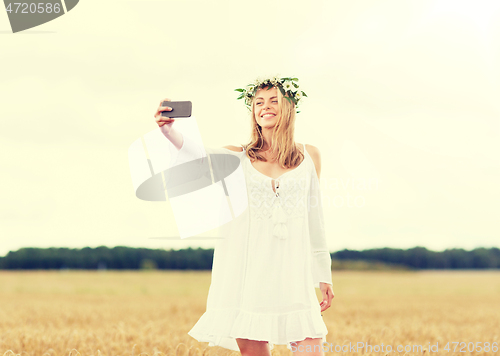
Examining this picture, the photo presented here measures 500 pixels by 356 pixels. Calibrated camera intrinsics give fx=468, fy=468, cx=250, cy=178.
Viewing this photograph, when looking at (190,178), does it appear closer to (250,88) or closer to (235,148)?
(235,148)

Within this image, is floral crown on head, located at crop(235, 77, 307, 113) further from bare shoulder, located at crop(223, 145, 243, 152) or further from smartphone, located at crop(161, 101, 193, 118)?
smartphone, located at crop(161, 101, 193, 118)

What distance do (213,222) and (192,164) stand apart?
461 mm

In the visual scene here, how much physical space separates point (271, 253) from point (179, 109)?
1175 mm

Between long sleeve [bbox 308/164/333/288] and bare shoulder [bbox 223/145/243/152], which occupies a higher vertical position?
bare shoulder [bbox 223/145/243/152]

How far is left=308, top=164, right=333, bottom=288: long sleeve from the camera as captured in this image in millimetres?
3396

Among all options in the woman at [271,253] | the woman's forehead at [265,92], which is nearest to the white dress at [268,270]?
the woman at [271,253]

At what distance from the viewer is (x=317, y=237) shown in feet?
11.4

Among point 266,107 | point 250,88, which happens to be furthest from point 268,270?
point 250,88

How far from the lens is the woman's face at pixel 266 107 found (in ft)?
11.4

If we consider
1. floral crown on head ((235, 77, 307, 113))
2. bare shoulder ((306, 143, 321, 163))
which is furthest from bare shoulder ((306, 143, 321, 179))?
floral crown on head ((235, 77, 307, 113))

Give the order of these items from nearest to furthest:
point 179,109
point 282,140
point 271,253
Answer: point 179,109 < point 271,253 < point 282,140

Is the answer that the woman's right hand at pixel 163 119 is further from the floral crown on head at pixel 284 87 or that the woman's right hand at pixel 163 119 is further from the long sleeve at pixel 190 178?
the floral crown on head at pixel 284 87

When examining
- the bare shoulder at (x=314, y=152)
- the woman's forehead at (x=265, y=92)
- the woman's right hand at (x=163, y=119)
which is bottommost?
the bare shoulder at (x=314, y=152)

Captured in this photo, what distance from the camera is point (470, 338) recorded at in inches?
281
